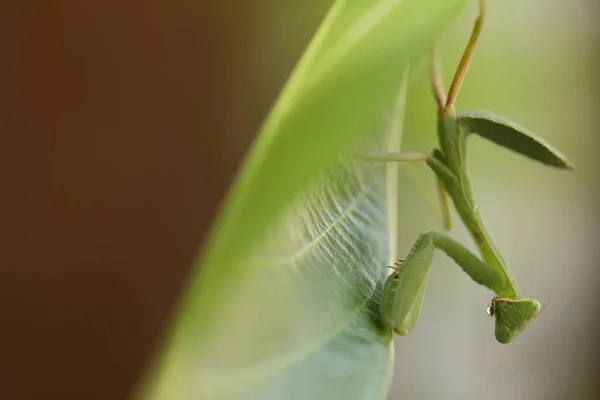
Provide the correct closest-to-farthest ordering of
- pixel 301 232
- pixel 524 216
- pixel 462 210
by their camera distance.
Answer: pixel 301 232
pixel 462 210
pixel 524 216

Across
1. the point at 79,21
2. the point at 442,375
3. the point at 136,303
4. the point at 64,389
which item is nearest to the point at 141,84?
the point at 79,21

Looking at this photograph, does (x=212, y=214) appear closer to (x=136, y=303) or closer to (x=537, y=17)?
(x=136, y=303)

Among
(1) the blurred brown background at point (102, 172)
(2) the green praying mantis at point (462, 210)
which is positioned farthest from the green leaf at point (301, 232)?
(1) the blurred brown background at point (102, 172)

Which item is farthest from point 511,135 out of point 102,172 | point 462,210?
point 102,172

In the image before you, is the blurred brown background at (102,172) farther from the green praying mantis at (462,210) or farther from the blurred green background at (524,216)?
the green praying mantis at (462,210)

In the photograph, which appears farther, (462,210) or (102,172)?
(102,172)

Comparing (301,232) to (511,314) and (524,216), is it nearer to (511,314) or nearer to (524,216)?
(511,314)
